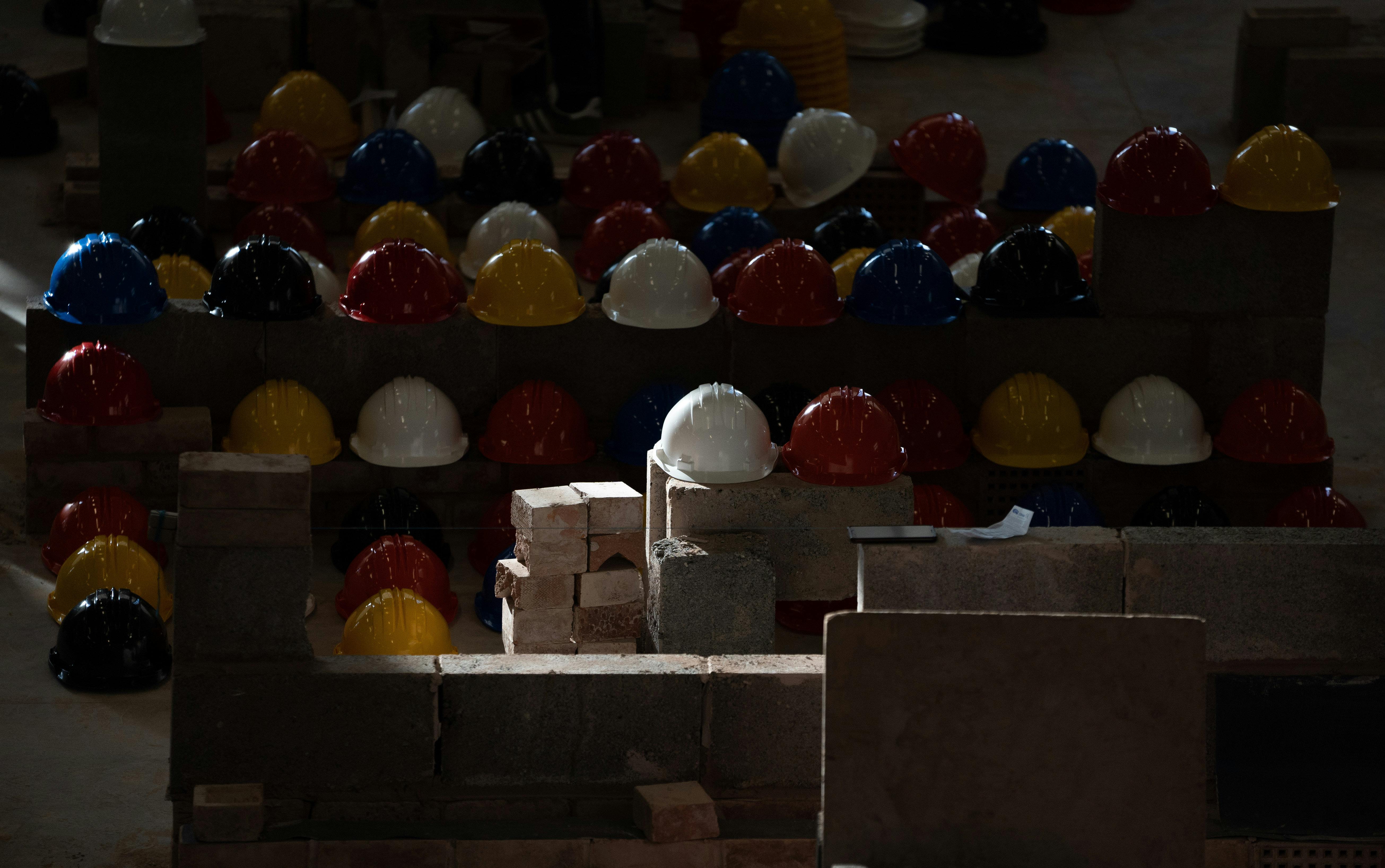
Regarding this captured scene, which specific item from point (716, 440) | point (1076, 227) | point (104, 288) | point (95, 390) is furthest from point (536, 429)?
point (1076, 227)

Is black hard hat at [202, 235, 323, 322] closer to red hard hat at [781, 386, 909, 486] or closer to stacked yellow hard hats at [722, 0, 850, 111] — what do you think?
red hard hat at [781, 386, 909, 486]

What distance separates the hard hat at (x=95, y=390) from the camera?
29.1ft

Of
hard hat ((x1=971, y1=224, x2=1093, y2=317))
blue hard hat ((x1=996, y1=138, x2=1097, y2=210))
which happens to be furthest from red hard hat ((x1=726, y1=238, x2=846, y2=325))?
blue hard hat ((x1=996, y1=138, x2=1097, y2=210))

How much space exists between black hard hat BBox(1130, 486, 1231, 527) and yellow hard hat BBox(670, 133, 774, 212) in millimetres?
4145

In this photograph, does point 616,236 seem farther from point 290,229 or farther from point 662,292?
point 662,292

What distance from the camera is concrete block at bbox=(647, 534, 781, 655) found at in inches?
278

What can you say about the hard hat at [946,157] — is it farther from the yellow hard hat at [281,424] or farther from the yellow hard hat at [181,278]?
the yellow hard hat at [281,424]

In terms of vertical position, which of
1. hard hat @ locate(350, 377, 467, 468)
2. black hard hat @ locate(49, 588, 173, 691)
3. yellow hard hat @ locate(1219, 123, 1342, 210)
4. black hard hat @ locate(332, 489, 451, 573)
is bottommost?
black hard hat @ locate(49, 588, 173, 691)

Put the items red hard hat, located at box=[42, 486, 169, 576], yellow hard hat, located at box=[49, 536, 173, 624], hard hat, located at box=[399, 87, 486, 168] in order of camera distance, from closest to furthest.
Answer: yellow hard hat, located at box=[49, 536, 173, 624]
red hard hat, located at box=[42, 486, 169, 576]
hard hat, located at box=[399, 87, 486, 168]

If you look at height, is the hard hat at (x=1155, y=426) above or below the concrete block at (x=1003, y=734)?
above

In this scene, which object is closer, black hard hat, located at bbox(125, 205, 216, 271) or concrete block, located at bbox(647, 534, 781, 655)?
concrete block, located at bbox(647, 534, 781, 655)

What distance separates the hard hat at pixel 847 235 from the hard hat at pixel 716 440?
3201 millimetres

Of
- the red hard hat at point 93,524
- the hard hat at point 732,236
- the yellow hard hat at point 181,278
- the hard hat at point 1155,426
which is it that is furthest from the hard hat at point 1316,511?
the yellow hard hat at point 181,278

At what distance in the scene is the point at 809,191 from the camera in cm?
1243
